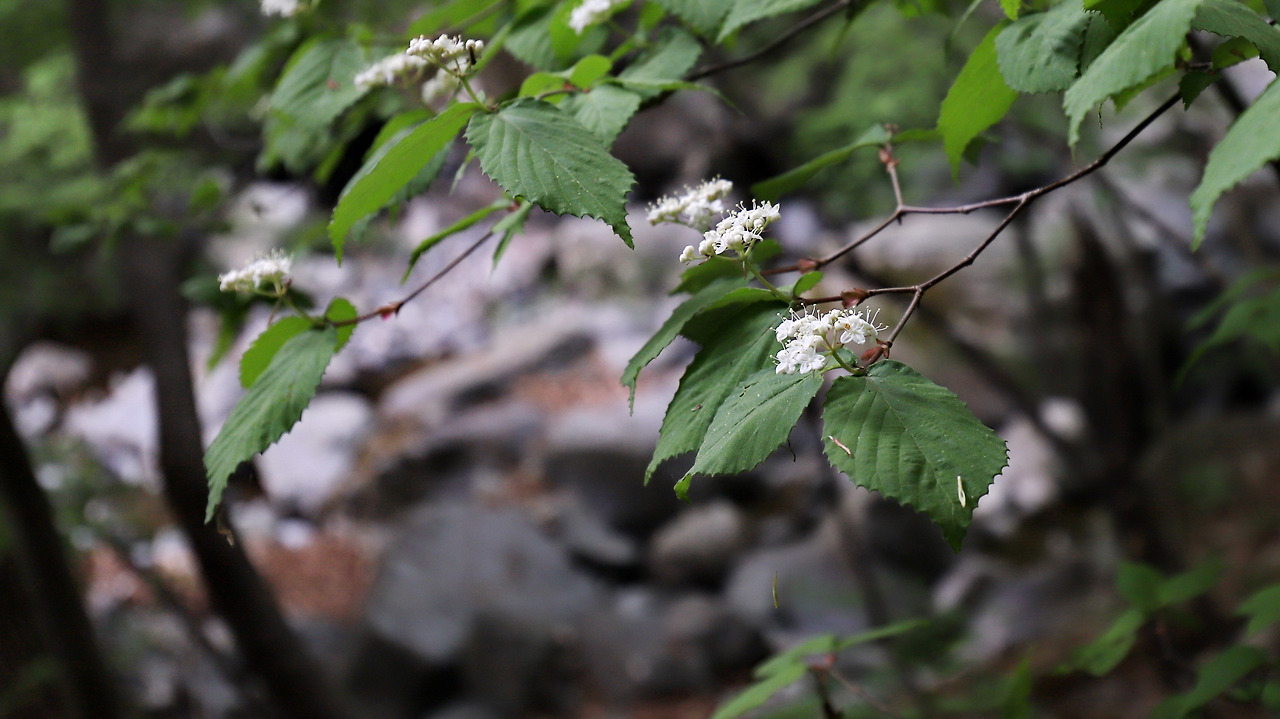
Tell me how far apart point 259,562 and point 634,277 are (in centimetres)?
438


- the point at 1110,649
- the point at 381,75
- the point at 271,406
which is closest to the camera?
the point at 271,406

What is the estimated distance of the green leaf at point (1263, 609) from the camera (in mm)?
1368

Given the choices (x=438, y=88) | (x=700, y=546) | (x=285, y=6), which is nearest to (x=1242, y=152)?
(x=438, y=88)

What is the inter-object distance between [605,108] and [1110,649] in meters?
1.34

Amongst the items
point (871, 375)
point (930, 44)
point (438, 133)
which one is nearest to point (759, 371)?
point (871, 375)

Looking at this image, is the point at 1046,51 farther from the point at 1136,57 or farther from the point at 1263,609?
the point at 1263,609

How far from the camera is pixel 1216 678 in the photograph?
138 centimetres

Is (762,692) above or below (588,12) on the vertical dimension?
below

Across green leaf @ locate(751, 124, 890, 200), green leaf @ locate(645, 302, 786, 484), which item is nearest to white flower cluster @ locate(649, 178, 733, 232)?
green leaf @ locate(751, 124, 890, 200)

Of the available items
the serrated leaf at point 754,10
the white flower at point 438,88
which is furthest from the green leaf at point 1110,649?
the white flower at point 438,88

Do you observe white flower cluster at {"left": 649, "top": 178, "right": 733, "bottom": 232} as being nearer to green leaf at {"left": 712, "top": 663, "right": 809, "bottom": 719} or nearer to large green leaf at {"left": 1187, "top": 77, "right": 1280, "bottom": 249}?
large green leaf at {"left": 1187, "top": 77, "right": 1280, "bottom": 249}

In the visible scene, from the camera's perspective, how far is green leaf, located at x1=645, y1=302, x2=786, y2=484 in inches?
34.8

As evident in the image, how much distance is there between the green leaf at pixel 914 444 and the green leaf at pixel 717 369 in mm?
106

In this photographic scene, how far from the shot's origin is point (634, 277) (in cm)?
880
